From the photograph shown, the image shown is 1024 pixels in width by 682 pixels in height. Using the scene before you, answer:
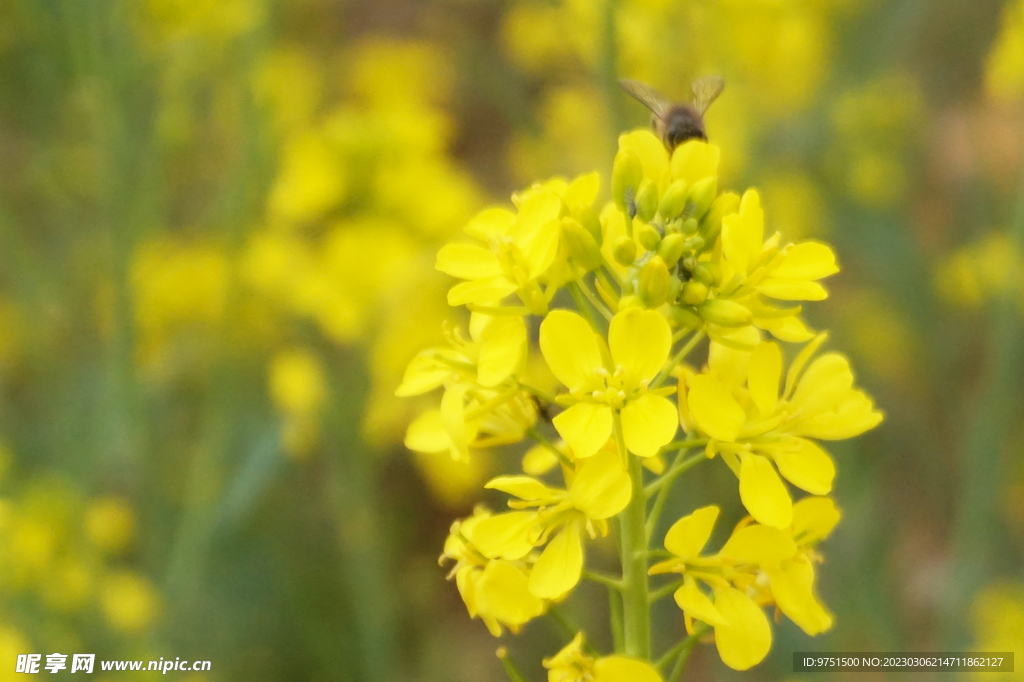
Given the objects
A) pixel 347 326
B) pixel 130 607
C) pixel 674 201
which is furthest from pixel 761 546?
pixel 130 607

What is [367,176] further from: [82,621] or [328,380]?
[82,621]

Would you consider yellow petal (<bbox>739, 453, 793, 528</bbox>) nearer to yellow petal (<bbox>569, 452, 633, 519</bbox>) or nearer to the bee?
yellow petal (<bbox>569, 452, 633, 519</bbox>)

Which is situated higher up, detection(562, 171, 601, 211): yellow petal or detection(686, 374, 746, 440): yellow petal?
detection(562, 171, 601, 211): yellow petal

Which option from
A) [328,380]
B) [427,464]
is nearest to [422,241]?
[328,380]

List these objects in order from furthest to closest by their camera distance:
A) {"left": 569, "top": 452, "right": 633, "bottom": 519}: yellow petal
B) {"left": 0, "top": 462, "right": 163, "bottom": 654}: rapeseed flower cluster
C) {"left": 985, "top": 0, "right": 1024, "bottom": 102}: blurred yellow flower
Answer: {"left": 985, "top": 0, "right": 1024, "bottom": 102}: blurred yellow flower < {"left": 0, "top": 462, "right": 163, "bottom": 654}: rapeseed flower cluster < {"left": 569, "top": 452, "right": 633, "bottom": 519}: yellow petal

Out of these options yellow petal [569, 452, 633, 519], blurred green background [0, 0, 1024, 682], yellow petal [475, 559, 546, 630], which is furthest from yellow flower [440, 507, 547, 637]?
A: blurred green background [0, 0, 1024, 682]

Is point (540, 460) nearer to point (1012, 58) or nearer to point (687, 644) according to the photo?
point (687, 644)

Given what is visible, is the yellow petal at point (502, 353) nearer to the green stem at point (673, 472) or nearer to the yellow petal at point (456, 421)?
the yellow petal at point (456, 421)
